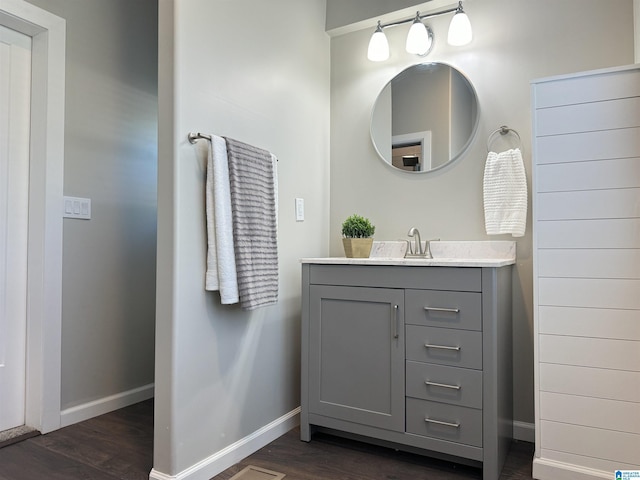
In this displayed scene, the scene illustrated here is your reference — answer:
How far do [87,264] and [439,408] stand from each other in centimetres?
188

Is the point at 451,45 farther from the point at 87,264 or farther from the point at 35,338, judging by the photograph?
the point at 35,338

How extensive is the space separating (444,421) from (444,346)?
30 centimetres

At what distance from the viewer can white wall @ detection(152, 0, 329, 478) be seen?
167cm

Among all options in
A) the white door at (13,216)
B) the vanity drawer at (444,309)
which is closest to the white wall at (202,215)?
the vanity drawer at (444,309)

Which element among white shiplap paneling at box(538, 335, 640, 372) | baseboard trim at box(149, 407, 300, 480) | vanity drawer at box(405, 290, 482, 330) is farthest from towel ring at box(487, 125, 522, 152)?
baseboard trim at box(149, 407, 300, 480)

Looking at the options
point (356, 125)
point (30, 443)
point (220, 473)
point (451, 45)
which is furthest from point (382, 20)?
point (30, 443)

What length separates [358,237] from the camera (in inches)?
92.7

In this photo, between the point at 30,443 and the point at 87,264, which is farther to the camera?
the point at 87,264

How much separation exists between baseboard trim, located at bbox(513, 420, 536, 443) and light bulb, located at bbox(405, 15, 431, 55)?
1.93m

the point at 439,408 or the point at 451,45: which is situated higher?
the point at 451,45

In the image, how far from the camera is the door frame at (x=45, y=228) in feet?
7.13

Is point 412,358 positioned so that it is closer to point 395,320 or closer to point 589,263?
point 395,320

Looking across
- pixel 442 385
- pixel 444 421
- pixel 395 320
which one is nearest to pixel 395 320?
pixel 395 320

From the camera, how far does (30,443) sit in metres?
2.06
